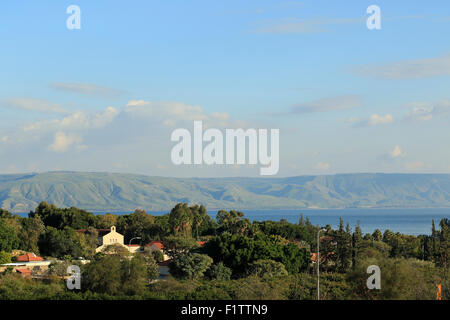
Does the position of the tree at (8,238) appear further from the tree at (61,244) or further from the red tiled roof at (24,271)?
the red tiled roof at (24,271)

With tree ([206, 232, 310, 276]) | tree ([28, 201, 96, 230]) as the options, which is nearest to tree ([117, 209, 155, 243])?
tree ([28, 201, 96, 230])

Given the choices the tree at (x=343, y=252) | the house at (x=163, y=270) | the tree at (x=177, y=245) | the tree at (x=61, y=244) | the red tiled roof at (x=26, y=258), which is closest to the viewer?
the house at (x=163, y=270)

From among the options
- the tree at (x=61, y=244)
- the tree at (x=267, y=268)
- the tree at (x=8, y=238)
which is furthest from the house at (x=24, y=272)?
the tree at (x=267, y=268)

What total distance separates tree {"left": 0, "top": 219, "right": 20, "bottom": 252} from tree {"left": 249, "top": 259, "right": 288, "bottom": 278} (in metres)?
34.5

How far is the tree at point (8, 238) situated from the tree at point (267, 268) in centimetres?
3451

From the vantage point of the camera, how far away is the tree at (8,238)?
241 ft

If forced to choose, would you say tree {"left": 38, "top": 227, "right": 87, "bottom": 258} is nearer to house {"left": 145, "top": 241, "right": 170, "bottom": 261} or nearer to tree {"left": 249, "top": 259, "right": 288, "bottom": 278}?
house {"left": 145, "top": 241, "right": 170, "bottom": 261}

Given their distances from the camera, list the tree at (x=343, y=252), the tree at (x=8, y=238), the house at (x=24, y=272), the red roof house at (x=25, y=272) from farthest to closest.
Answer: the tree at (x=8, y=238) < the tree at (x=343, y=252) < the red roof house at (x=25, y=272) < the house at (x=24, y=272)

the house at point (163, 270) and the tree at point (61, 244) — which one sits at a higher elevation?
the tree at point (61, 244)

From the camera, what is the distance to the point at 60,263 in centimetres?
6200

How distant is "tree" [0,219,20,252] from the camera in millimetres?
73438

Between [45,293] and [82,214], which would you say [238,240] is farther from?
[82,214]
